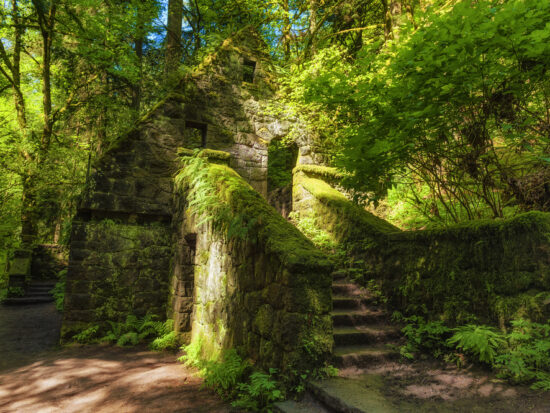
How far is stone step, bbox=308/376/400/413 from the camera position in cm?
237

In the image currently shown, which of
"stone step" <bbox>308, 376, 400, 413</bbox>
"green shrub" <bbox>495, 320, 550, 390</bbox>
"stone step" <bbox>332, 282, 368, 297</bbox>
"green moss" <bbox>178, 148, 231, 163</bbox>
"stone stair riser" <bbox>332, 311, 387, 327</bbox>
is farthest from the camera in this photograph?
"green moss" <bbox>178, 148, 231, 163</bbox>

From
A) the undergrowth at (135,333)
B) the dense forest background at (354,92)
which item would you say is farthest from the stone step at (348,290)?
the undergrowth at (135,333)

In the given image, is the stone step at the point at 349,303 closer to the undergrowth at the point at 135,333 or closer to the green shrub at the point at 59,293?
the undergrowth at the point at 135,333

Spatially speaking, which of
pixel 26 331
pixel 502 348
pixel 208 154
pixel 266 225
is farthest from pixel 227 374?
pixel 26 331

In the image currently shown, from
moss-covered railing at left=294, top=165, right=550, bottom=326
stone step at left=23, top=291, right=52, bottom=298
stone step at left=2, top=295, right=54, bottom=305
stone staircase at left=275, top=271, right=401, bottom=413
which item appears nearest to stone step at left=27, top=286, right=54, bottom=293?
stone step at left=23, top=291, right=52, bottom=298

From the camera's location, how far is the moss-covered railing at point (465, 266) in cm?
290

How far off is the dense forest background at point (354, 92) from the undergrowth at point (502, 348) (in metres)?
1.49

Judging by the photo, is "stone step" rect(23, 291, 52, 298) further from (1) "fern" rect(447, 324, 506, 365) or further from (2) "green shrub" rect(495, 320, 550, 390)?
(2) "green shrub" rect(495, 320, 550, 390)

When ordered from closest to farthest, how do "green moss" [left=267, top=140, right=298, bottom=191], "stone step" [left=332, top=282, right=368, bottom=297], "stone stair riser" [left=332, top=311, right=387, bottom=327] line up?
"stone stair riser" [left=332, top=311, right=387, bottom=327]
"stone step" [left=332, top=282, right=368, bottom=297]
"green moss" [left=267, top=140, right=298, bottom=191]

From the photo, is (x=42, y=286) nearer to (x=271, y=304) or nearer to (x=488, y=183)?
(x=271, y=304)

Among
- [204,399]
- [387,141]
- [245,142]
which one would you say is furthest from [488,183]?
[245,142]

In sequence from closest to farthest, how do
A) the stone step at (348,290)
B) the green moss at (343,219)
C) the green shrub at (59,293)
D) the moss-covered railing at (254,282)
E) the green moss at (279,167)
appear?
1. the moss-covered railing at (254,282)
2. the stone step at (348,290)
3. the green moss at (343,219)
4. the green shrub at (59,293)
5. the green moss at (279,167)

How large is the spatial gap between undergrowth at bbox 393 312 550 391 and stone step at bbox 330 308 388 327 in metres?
0.62

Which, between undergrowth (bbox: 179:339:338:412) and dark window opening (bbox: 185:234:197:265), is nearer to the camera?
undergrowth (bbox: 179:339:338:412)
